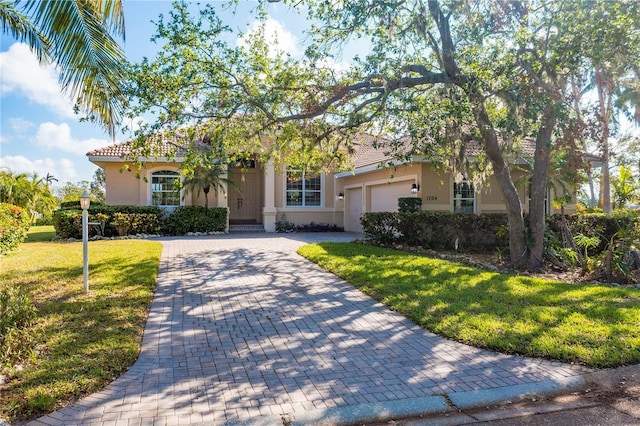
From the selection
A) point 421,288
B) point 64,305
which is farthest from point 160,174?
point 421,288

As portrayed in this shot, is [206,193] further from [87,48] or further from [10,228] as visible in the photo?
[87,48]

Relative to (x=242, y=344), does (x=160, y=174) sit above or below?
above

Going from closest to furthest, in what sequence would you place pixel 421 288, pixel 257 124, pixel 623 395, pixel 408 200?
pixel 623 395, pixel 421 288, pixel 257 124, pixel 408 200

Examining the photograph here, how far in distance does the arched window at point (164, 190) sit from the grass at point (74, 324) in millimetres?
7826

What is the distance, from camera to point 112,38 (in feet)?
18.1

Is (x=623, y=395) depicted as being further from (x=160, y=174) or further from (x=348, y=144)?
(x=160, y=174)

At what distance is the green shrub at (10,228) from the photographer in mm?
12180

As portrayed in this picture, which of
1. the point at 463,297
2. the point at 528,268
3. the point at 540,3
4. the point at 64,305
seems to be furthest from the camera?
the point at 528,268

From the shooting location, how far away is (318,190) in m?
21.3

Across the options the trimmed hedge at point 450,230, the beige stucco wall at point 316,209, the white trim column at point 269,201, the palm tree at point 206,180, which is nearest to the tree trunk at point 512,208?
the trimmed hedge at point 450,230

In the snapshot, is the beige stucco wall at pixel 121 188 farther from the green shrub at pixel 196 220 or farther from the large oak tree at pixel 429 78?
the large oak tree at pixel 429 78

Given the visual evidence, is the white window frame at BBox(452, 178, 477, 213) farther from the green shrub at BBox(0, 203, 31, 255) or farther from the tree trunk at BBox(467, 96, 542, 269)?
the green shrub at BBox(0, 203, 31, 255)

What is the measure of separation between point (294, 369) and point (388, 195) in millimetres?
14096

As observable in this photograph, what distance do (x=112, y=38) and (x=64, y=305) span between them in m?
4.01
